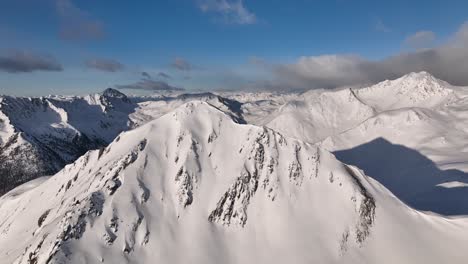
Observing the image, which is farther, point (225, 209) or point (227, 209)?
point (227, 209)

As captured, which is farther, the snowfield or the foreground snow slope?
the foreground snow slope

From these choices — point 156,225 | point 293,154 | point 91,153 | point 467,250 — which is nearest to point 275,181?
point 293,154

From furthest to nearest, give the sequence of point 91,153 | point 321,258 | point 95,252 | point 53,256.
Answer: point 91,153
point 321,258
point 95,252
point 53,256

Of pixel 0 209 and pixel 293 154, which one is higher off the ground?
pixel 293 154

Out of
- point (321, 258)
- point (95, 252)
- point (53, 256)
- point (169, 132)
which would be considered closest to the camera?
point (53, 256)

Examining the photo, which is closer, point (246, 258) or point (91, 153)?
point (246, 258)

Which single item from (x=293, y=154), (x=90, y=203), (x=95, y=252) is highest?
(x=293, y=154)

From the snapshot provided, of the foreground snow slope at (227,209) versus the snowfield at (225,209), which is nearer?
the snowfield at (225,209)

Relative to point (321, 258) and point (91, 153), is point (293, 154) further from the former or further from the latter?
point (91, 153)
